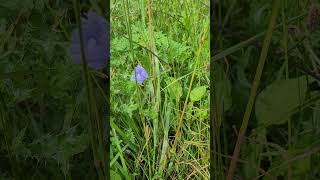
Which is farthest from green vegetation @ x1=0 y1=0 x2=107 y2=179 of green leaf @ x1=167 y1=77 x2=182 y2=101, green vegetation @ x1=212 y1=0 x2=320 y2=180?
green vegetation @ x1=212 y1=0 x2=320 y2=180

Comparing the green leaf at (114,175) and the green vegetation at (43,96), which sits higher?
the green vegetation at (43,96)

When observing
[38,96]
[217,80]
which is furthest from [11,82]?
[217,80]

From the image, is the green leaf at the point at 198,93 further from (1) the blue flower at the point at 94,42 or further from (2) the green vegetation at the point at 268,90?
(1) the blue flower at the point at 94,42

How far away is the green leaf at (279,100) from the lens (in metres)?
0.96

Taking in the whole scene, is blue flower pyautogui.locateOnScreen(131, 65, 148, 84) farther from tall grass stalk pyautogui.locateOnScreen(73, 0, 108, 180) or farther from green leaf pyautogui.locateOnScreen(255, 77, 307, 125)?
green leaf pyautogui.locateOnScreen(255, 77, 307, 125)

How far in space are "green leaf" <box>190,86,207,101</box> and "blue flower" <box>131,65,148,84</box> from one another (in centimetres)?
11

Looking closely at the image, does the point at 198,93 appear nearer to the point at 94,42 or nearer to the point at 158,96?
the point at 158,96

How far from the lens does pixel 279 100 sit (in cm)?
96

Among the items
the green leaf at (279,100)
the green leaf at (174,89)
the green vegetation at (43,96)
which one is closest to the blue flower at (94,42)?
the green vegetation at (43,96)

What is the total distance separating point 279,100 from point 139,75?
29cm

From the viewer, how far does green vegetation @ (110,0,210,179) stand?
40.0 inches

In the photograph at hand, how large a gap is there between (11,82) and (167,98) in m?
0.33

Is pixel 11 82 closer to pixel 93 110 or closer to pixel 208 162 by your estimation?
pixel 93 110

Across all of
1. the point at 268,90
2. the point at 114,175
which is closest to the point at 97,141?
the point at 114,175
